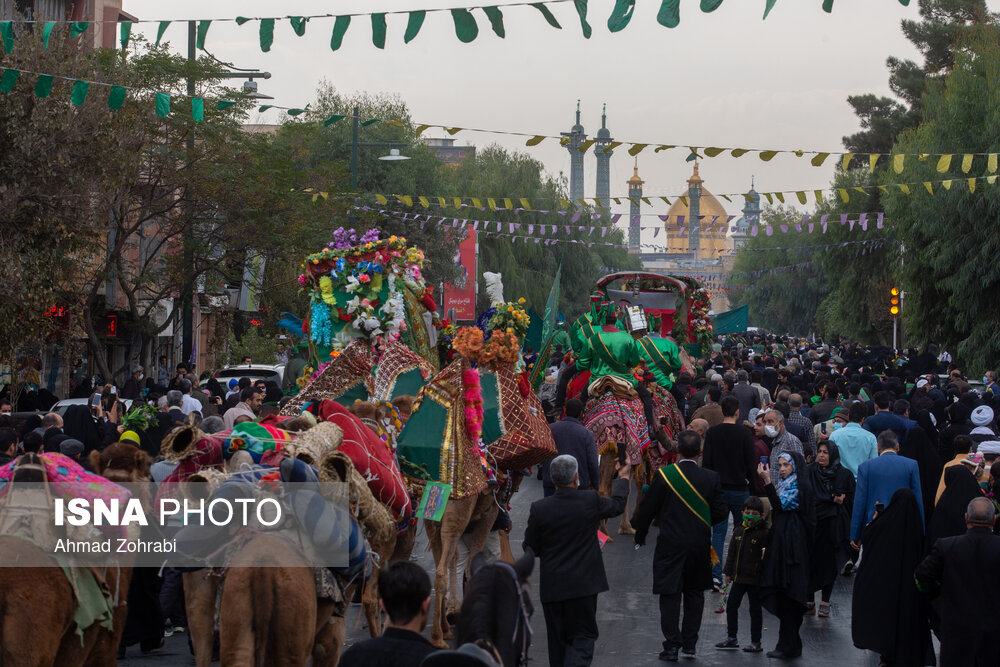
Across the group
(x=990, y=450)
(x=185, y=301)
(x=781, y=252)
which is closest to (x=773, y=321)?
(x=781, y=252)

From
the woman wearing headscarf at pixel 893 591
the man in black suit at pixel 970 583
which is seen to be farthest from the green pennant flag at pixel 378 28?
the man in black suit at pixel 970 583

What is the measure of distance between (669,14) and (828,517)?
14.8 feet

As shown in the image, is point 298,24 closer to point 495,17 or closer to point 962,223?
point 495,17

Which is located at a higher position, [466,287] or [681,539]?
[466,287]

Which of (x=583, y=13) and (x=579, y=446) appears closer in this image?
(x=583, y=13)

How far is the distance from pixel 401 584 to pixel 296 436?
124 inches

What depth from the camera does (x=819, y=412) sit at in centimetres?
1762

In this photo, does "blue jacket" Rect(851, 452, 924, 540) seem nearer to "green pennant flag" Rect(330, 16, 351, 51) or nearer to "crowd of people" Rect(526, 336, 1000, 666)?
"crowd of people" Rect(526, 336, 1000, 666)

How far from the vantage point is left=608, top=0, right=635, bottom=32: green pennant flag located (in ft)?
34.5

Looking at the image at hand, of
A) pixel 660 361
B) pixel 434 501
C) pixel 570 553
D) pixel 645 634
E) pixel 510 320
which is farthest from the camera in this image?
pixel 660 361

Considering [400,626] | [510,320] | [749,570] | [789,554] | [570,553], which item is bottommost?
[749,570]

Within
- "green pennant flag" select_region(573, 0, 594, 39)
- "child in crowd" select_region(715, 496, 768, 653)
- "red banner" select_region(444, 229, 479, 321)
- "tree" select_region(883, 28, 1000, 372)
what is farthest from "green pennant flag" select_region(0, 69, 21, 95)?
"red banner" select_region(444, 229, 479, 321)

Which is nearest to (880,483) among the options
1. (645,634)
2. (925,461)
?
(645,634)

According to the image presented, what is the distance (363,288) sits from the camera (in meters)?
14.4
